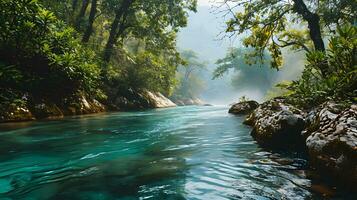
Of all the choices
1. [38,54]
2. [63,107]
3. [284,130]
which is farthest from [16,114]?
[284,130]

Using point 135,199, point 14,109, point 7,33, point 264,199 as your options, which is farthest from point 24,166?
point 7,33

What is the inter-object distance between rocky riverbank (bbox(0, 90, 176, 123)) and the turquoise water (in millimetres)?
3893

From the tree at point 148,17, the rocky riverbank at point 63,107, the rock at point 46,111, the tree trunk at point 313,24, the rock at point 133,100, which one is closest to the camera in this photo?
the rocky riverbank at point 63,107

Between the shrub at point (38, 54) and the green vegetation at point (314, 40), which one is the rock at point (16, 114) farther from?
the green vegetation at point (314, 40)

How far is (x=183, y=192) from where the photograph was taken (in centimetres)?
377

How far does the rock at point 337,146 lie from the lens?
3807mm

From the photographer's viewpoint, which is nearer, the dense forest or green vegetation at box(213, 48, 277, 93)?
the dense forest

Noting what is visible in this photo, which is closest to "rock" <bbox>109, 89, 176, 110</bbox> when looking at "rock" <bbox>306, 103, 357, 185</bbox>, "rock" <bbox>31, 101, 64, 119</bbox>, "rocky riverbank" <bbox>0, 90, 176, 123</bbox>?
"rocky riverbank" <bbox>0, 90, 176, 123</bbox>

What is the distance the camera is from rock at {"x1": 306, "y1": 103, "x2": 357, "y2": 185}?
12.5ft

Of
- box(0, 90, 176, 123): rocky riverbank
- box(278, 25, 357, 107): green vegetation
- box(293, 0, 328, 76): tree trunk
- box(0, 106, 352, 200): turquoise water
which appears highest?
box(293, 0, 328, 76): tree trunk

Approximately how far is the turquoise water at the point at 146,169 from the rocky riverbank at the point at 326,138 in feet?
1.08

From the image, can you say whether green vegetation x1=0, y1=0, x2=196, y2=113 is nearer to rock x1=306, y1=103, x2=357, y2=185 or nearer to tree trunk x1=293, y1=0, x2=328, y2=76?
tree trunk x1=293, y1=0, x2=328, y2=76

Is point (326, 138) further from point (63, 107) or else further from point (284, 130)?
point (63, 107)

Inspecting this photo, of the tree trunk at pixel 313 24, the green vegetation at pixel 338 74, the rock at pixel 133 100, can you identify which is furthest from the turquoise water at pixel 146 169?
the rock at pixel 133 100
